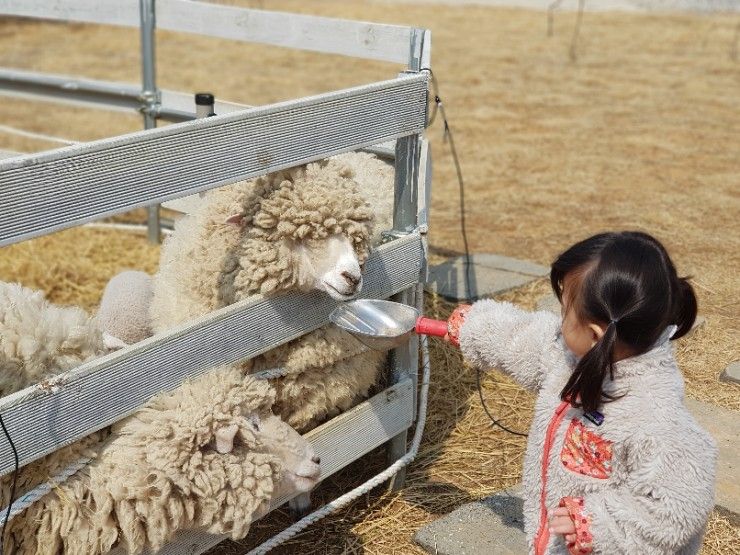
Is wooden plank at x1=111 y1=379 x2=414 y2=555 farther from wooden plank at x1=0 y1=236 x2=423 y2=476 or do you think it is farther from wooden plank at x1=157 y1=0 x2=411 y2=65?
wooden plank at x1=157 y1=0 x2=411 y2=65

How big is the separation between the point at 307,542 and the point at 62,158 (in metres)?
1.68

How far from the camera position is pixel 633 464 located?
2.03 meters

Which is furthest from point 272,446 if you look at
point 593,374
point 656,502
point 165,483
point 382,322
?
point 656,502

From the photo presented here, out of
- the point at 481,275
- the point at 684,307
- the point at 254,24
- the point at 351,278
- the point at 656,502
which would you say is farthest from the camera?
the point at 481,275

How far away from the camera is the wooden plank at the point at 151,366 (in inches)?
75.5

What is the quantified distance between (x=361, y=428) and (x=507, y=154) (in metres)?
5.53

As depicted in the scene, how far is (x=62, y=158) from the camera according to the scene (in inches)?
70.2

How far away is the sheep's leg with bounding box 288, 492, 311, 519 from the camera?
2982 millimetres

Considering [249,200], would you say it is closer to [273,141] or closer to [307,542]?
[273,141]

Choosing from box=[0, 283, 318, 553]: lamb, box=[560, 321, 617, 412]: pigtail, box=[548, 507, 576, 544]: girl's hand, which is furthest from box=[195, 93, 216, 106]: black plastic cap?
box=[548, 507, 576, 544]: girl's hand

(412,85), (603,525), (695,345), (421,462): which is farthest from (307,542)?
(695,345)

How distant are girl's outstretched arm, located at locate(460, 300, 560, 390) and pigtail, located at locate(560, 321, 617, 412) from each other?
0.31m

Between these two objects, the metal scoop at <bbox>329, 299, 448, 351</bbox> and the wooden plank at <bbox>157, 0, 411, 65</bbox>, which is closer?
the metal scoop at <bbox>329, 299, 448, 351</bbox>

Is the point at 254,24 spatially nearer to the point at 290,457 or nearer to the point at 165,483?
the point at 290,457
